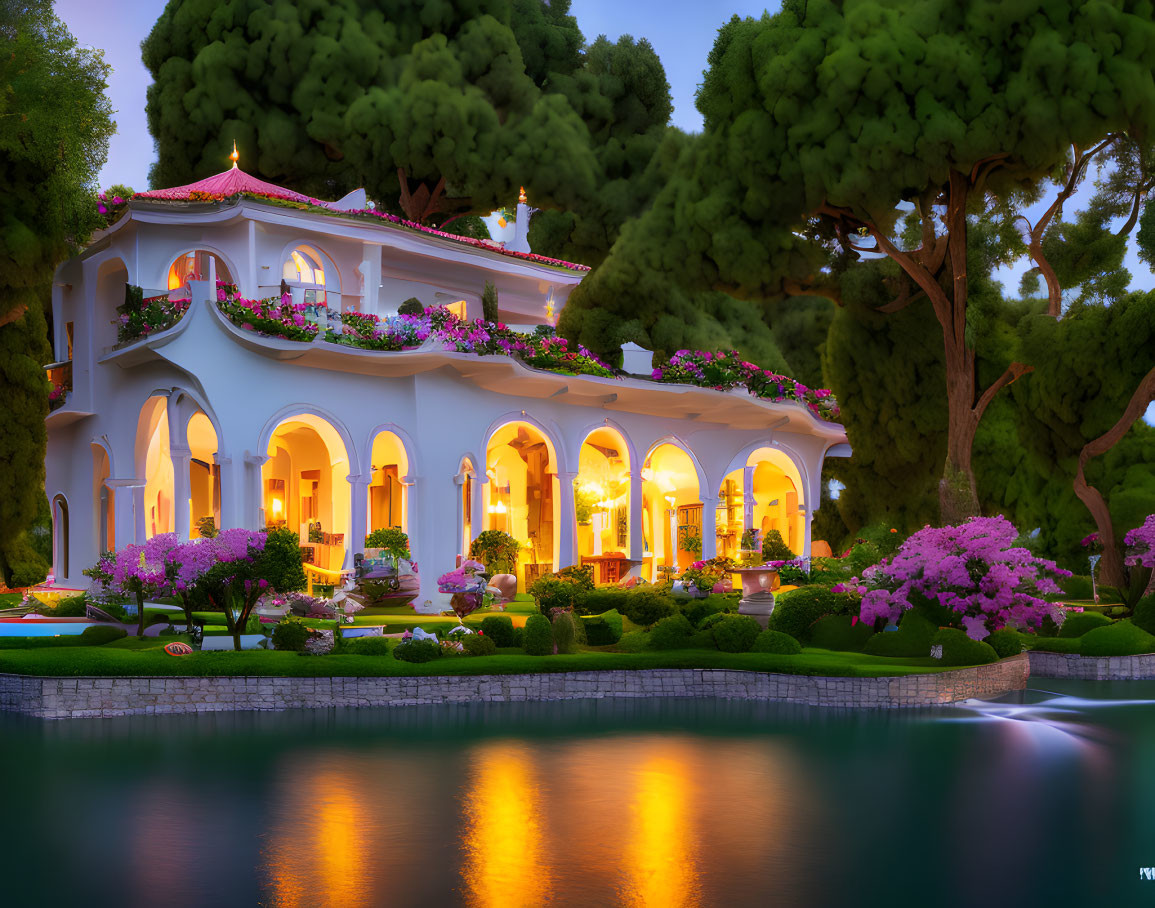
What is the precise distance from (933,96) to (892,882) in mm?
19473

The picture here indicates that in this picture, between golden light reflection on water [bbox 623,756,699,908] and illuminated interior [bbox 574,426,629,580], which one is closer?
golden light reflection on water [bbox 623,756,699,908]

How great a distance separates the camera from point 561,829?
31.2ft

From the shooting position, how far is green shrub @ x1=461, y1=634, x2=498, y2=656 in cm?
1656

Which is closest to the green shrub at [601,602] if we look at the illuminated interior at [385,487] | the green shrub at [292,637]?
the green shrub at [292,637]

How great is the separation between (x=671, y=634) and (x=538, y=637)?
2064 mm

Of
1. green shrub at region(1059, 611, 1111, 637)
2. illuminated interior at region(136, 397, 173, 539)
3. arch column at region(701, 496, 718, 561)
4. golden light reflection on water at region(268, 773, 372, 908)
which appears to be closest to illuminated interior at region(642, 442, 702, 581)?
arch column at region(701, 496, 718, 561)

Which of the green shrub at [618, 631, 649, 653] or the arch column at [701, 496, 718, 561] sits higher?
the arch column at [701, 496, 718, 561]

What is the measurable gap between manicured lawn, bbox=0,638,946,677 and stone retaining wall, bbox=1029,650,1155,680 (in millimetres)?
3895

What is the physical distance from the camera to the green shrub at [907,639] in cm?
1720

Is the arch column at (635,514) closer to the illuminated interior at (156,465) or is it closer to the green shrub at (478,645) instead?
the illuminated interior at (156,465)

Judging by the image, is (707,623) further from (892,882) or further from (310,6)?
(310,6)

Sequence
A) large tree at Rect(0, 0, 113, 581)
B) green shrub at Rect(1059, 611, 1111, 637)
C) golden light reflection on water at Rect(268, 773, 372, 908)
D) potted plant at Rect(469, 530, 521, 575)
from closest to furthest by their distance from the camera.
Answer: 1. golden light reflection on water at Rect(268, 773, 372, 908)
2. green shrub at Rect(1059, 611, 1111, 637)
3. large tree at Rect(0, 0, 113, 581)
4. potted plant at Rect(469, 530, 521, 575)

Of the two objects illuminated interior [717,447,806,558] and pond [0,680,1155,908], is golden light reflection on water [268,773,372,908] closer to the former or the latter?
pond [0,680,1155,908]

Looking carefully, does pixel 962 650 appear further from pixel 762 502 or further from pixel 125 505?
pixel 762 502
